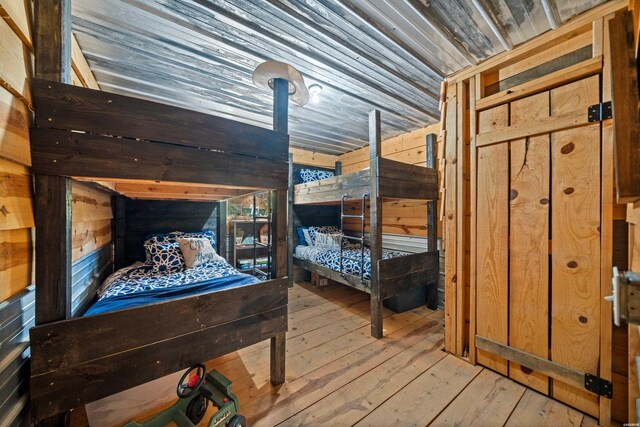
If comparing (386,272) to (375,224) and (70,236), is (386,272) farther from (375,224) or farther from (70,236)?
(70,236)

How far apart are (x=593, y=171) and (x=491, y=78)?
964 millimetres

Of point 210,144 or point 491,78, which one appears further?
point 491,78

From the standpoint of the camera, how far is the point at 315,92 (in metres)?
2.36

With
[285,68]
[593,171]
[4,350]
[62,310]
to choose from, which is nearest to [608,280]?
[593,171]

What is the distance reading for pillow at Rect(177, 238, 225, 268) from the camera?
8.55 ft

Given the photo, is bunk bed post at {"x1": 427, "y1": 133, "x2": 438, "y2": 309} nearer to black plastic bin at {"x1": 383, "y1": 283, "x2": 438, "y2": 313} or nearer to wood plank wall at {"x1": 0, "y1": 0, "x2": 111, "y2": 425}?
black plastic bin at {"x1": 383, "y1": 283, "x2": 438, "y2": 313}

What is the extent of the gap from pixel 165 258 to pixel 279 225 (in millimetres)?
1758

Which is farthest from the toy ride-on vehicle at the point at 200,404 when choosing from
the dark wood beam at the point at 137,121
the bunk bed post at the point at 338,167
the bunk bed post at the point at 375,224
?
the bunk bed post at the point at 338,167

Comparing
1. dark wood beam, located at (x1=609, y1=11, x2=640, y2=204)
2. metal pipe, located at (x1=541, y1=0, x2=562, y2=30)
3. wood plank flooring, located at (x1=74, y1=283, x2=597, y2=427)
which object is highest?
metal pipe, located at (x1=541, y1=0, x2=562, y2=30)

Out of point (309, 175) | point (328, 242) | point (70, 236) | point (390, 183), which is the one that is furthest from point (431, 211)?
point (70, 236)

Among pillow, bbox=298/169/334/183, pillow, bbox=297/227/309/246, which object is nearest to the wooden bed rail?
pillow, bbox=297/227/309/246

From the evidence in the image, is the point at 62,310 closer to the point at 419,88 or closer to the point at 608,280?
the point at 608,280

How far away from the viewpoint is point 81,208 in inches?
69.4

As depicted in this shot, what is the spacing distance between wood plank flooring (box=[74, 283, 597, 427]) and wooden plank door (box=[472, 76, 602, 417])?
0.23 m
